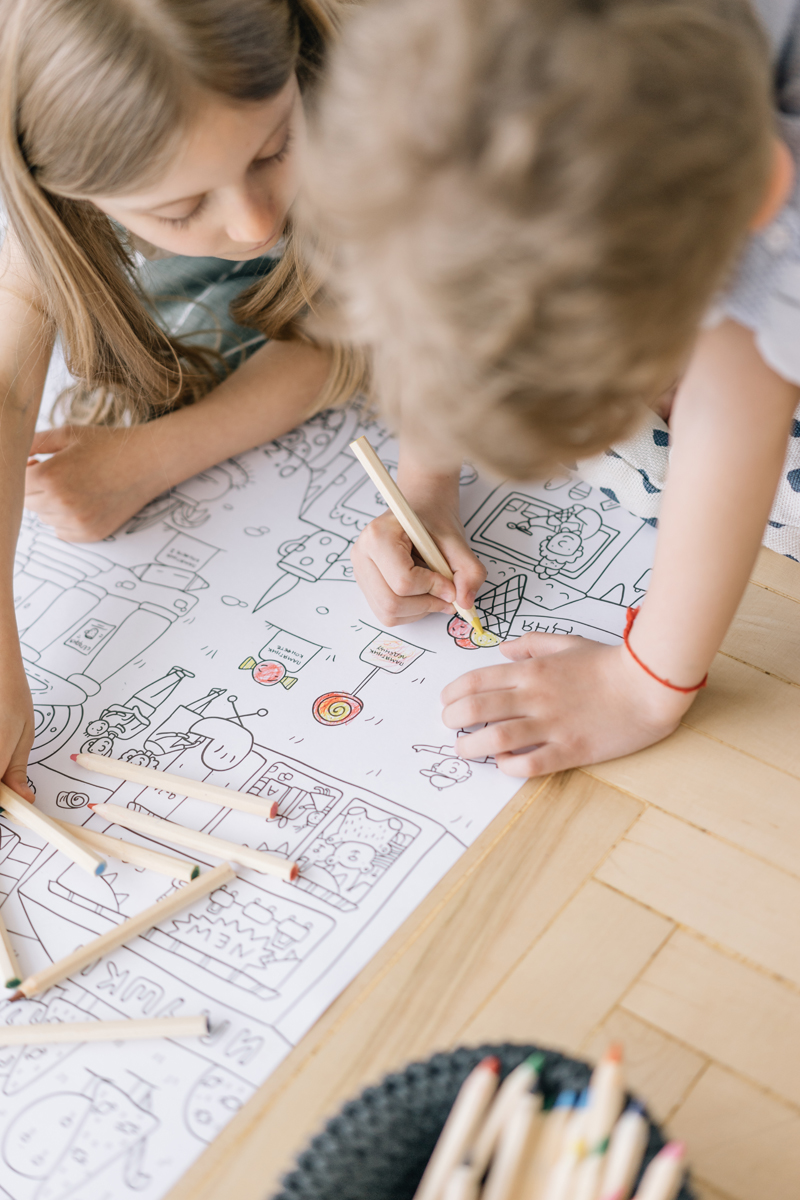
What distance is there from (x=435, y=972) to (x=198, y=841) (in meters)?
0.14

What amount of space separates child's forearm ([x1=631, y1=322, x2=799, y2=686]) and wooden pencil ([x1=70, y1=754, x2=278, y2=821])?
21 cm

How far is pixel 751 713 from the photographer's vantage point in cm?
50

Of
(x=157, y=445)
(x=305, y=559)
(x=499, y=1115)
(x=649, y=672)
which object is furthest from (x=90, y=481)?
(x=499, y=1115)

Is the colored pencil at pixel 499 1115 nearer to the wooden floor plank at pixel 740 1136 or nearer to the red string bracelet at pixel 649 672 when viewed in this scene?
the wooden floor plank at pixel 740 1136

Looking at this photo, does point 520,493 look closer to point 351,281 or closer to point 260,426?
point 260,426

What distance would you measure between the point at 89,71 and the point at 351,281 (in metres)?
0.25

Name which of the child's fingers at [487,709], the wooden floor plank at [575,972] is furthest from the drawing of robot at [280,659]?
the wooden floor plank at [575,972]

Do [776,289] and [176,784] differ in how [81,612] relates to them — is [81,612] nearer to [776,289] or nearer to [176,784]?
[176,784]

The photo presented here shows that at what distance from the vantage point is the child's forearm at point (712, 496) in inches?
16.5

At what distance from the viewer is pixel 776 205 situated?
0.36 meters

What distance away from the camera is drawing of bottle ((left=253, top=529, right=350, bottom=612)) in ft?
1.98

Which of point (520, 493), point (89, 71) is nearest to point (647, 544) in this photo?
point (520, 493)

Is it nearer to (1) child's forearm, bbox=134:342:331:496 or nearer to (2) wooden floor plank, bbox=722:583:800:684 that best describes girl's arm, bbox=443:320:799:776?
(2) wooden floor plank, bbox=722:583:800:684

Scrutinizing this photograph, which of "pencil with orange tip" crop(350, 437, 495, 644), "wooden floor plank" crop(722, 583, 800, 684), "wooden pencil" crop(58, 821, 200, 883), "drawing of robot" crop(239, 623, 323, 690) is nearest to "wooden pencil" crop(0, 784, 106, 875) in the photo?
"wooden pencil" crop(58, 821, 200, 883)
